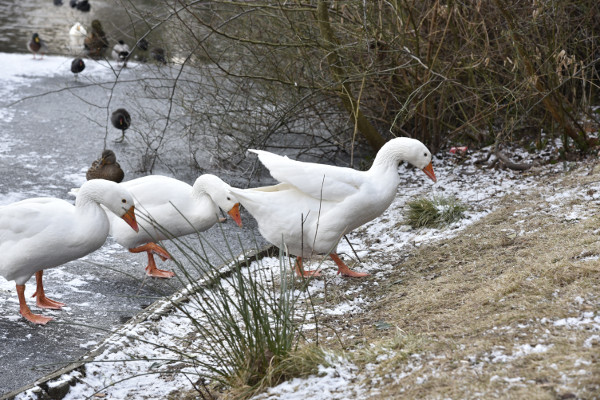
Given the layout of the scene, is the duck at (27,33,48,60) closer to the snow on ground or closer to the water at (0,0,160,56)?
the water at (0,0,160,56)

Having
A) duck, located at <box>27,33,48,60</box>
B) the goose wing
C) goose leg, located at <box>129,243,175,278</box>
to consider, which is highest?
the goose wing

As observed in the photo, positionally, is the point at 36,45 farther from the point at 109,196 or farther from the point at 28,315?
the point at 28,315

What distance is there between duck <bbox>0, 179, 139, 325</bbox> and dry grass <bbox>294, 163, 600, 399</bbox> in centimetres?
174

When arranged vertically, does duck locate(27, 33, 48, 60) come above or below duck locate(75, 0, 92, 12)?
below

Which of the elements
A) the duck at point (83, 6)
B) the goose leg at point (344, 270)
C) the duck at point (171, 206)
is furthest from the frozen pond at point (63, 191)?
the duck at point (83, 6)

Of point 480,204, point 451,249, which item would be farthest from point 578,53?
point 451,249

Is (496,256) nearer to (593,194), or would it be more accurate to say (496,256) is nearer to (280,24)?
(593,194)

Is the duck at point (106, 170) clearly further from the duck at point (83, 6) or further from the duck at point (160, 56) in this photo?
the duck at point (83, 6)

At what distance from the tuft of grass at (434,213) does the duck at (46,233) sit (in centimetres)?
281

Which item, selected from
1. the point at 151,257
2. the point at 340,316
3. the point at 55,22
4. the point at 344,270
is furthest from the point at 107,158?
the point at 55,22

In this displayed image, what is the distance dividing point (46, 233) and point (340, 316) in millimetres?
2046

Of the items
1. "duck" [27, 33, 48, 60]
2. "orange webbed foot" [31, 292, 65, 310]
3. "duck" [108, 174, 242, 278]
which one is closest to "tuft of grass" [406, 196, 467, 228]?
"duck" [108, 174, 242, 278]

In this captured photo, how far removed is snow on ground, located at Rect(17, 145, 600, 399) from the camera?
3.20 metres

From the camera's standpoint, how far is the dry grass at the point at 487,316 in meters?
2.85
